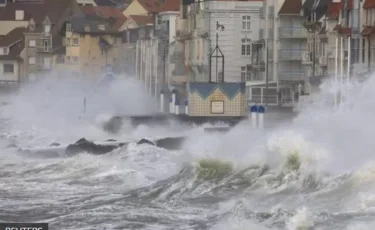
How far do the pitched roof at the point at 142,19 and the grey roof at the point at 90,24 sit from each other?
83.3 inches

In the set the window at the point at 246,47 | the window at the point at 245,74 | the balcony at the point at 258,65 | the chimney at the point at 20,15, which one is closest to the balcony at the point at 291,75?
the balcony at the point at 258,65

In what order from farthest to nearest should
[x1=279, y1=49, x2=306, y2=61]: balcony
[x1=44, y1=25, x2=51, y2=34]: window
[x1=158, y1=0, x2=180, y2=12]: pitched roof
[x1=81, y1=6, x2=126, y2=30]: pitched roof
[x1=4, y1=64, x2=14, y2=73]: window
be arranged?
[x1=4, y1=64, x2=14, y2=73]: window < [x1=44, y1=25, x2=51, y2=34]: window < [x1=81, y1=6, x2=126, y2=30]: pitched roof < [x1=158, y1=0, x2=180, y2=12]: pitched roof < [x1=279, y1=49, x2=306, y2=61]: balcony

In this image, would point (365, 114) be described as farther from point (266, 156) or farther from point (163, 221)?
point (163, 221)

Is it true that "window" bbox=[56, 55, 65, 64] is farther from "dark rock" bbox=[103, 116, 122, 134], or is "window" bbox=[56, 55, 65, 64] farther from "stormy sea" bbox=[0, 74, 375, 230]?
"stormy sea" bbox=[0, 74, 375, 230]

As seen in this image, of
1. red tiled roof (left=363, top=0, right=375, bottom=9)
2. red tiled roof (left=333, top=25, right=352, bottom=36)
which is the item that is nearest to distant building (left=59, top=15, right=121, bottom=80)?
red tiled roof (left=333, top=25, right=352, bottom=36)

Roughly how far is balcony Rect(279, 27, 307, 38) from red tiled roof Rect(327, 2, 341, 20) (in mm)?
7516

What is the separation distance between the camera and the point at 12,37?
436 feet

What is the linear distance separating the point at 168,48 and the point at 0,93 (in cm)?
4311

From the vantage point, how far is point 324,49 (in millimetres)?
63375

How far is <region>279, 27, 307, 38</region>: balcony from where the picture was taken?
230 ft

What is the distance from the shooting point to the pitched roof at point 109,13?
12105 centimetres

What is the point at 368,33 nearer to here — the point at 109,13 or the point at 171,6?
the point at 171,6

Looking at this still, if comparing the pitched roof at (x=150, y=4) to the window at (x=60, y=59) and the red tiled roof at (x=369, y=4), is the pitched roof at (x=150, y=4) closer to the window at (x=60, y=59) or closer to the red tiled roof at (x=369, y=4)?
the window at (x=60, y=59)

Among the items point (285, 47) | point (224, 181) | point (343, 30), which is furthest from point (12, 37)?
point (224, 181)
